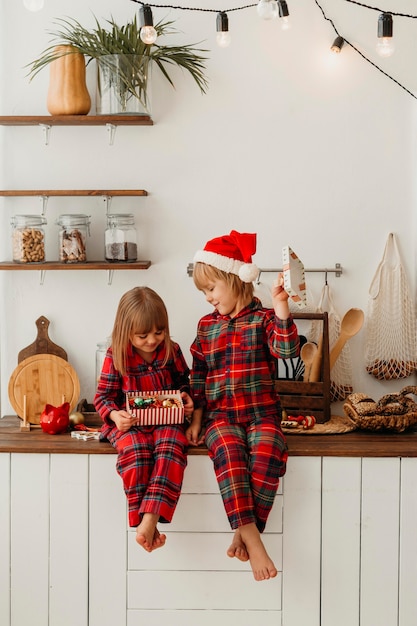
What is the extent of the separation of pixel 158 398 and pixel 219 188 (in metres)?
0.81

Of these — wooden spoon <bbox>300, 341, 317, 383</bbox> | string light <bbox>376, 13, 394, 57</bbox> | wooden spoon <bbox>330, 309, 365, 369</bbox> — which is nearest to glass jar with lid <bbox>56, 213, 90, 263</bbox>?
wooden spoon <bbox>300, 341, 317, 383</bbox>

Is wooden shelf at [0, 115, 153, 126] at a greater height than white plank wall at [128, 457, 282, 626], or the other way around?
wooden shelf at [0, 115, 153, 126]

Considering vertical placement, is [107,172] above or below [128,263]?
above

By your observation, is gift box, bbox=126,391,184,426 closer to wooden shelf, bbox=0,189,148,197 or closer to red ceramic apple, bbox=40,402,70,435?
red ceramic apple, bbox=40,402,70,435

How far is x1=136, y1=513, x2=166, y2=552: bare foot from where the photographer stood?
2.28m

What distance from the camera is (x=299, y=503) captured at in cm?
250

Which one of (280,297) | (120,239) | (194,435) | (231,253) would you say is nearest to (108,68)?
(120,239)

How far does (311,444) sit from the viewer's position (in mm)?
2549

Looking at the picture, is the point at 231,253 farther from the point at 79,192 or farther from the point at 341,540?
the point at 341,540

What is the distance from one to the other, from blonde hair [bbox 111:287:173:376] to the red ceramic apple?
30cm

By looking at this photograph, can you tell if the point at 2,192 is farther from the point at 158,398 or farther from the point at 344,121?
the point at 344,121

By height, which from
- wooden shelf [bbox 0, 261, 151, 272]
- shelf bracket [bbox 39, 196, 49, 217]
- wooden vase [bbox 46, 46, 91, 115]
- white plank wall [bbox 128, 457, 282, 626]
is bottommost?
white plank wall [bbox 128, 457, 282, 626]

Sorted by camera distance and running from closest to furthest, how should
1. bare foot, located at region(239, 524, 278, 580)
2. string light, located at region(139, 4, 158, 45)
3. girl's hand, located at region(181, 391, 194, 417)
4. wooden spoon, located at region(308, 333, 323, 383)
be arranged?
string light, located at region(139, 4, 158, 45) < bare foot, located at region(239, 524, 278, 580) < girl's hand, located at region(181, 391, 194, 417) < wooden spoon, located at region(308, 333, 323, 383)

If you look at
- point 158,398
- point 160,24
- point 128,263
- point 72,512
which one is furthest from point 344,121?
point 72,512
